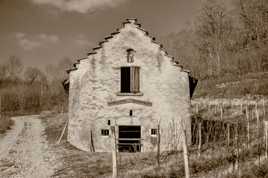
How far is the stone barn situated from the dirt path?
282 centimetres

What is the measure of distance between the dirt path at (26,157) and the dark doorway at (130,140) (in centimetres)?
423

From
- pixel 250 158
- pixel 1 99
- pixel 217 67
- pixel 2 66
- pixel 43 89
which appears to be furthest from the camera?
pixel 2 66

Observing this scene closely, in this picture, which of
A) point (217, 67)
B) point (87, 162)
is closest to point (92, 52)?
point (87, 162)

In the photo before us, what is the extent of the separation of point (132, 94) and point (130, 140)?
2.87 metres

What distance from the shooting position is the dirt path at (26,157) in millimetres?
17125

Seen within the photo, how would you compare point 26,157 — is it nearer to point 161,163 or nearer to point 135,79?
point 135,79

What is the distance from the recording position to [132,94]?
22.0 m

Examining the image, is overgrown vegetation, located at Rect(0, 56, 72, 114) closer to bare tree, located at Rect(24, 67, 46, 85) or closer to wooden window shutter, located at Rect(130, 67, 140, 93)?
bare tree, located at Rect(24, 67, 46, 85)

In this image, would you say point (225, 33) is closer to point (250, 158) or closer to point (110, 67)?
point (110, 67)

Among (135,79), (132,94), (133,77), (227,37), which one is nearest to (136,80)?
(135,79)

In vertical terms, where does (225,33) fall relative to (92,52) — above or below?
above

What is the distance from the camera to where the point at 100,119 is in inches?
864

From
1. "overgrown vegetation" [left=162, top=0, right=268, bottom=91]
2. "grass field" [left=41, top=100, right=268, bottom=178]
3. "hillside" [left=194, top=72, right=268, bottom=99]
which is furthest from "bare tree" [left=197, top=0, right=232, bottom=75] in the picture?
"grass field" [left=41, top=100, right=268, bottom=178]

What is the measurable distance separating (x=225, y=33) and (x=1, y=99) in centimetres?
3905
